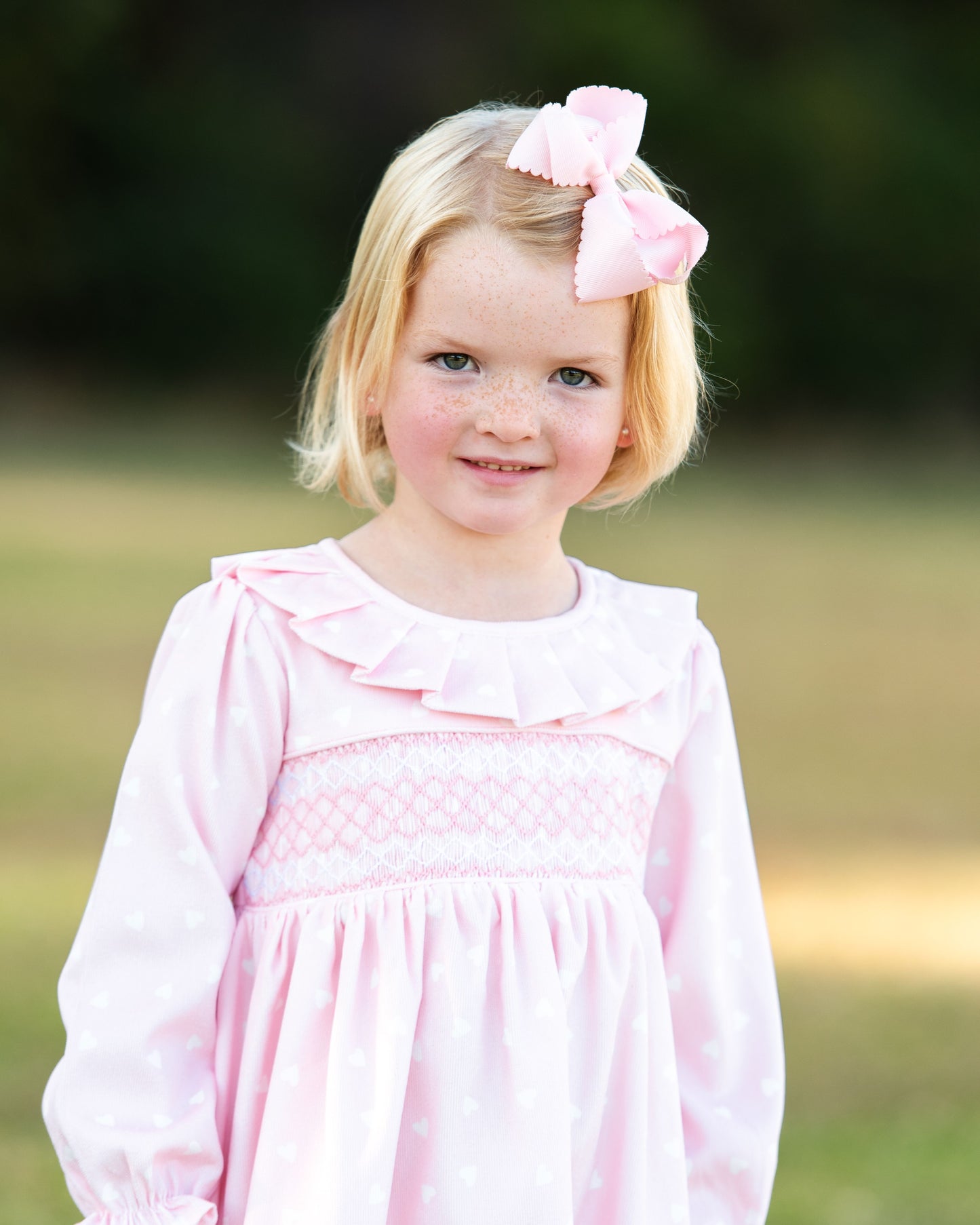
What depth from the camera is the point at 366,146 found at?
2172cm

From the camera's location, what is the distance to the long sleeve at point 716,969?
166cm

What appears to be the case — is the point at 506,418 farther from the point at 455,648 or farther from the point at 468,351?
the point at 455,648

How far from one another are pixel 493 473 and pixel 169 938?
1.66ft

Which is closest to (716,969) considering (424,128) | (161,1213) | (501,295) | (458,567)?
(458,567)

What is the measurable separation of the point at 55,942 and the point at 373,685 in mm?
2877

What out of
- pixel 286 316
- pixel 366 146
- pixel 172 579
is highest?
pixel 366 146

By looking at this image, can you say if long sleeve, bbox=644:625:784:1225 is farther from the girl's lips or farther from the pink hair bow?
the pink hair bow

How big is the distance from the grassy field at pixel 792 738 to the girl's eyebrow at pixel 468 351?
1.77m

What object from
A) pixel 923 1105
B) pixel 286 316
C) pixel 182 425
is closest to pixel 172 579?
pixel 923 1105

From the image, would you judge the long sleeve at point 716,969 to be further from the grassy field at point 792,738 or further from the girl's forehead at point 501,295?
the grassy field at point 792,738

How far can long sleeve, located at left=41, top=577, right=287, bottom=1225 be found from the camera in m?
1.43

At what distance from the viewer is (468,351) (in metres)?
1.52

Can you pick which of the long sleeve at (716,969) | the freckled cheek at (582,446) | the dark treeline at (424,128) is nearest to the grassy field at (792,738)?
the long sleeve at (716,969)

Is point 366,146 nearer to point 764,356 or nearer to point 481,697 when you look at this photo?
point 764,356
